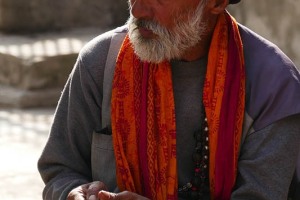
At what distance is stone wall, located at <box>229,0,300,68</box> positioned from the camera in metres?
7.79

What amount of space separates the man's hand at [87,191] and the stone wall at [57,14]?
245 inches

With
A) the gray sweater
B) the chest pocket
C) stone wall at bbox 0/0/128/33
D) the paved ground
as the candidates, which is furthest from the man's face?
stone wall at bbox 0/0/128/33

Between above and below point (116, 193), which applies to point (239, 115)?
above

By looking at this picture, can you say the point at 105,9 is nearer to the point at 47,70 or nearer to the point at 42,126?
the point at 47,70

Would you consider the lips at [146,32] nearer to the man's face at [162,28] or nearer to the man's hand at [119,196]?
the man's face at [162,28]

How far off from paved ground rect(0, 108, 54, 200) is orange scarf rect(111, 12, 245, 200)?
2463mm

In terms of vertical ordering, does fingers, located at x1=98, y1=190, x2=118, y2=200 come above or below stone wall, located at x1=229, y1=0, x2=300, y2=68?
below

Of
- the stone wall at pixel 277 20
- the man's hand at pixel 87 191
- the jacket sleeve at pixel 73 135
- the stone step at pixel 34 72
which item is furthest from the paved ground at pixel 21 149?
the man's hand at pixel 87 191

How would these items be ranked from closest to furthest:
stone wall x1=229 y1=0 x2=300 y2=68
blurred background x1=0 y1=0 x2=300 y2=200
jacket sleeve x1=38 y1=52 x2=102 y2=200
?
jacket sleeve x1=38 y1=52 x2=102 y2=200
blurred background x1=0 y1=0 x2=300 y2=200
stone wall x1=229 y1=0 x2=300 y2=68

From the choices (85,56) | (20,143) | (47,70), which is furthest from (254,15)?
(85,56)

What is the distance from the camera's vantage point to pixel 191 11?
3.52m

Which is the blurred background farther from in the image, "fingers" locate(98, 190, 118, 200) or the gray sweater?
"fingers" locate(98, 190, 118, 200)

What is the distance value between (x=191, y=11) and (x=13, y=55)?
524cm

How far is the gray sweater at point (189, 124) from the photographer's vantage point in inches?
134
